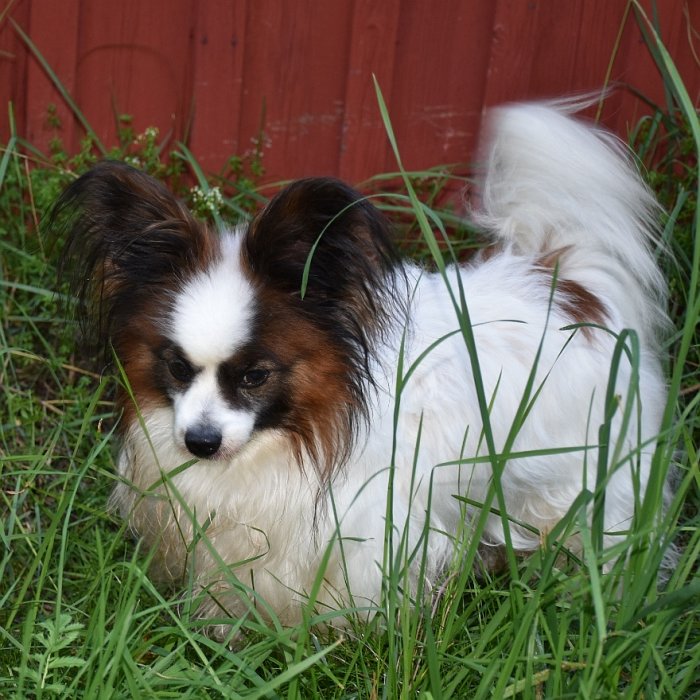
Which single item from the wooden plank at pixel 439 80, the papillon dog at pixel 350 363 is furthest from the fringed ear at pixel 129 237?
the wooden plank at pixel 439 80

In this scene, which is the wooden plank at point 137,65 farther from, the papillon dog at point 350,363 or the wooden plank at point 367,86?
Result: the papillon dog at point 350,363

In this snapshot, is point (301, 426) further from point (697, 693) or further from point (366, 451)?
point (697, 693)

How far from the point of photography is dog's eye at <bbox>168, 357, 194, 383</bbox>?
231cm

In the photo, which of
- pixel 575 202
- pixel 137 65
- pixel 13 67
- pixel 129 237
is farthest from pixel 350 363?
pixel 13 67

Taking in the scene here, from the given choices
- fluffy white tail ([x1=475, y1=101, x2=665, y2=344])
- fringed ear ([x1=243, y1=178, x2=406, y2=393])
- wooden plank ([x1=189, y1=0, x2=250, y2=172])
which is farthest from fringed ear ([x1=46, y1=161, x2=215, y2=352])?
wooden plank ([x1=189, y1=0, x2=250, y2=172])

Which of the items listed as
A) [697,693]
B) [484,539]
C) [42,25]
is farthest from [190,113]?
[697,693]

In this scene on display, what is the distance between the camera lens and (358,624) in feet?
7.77

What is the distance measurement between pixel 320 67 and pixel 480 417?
66.9 inches

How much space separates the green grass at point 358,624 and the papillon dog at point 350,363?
0.14m

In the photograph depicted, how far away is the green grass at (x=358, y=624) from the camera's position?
1.95m

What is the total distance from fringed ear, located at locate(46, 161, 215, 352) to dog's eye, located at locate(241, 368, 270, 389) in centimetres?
29

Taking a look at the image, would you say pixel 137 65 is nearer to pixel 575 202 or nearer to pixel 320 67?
pixel 320 67

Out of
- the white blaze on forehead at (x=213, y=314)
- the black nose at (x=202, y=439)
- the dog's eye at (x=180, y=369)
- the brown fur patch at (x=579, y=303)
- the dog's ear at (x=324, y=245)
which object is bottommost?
the black nose at (x=202, y=439)

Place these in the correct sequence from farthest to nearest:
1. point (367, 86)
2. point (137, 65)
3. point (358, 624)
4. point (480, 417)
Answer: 1. point (137, 65)
2. point (367, 86)
3. point (480, 417)
4. point (358, 624)
